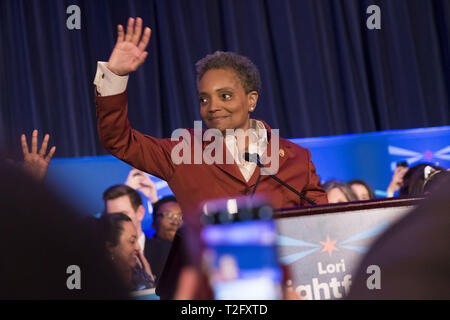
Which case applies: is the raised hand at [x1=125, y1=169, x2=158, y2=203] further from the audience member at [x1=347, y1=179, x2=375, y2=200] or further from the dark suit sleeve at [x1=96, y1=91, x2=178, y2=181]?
the dark suit sleeve at [x1=96, y1=91, x2=178, y2=181]

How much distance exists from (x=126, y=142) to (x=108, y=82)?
0.58 ft

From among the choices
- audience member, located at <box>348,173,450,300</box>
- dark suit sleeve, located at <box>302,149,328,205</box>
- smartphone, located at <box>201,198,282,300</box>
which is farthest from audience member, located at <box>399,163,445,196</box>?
audience member, located at <box>348,173,450,300</box>

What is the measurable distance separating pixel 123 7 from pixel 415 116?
2.33m

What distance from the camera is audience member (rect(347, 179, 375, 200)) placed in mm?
3242

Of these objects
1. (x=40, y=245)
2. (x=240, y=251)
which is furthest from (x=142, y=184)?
(x=40, y=245)

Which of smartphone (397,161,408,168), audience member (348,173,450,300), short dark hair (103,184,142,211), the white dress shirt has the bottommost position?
smartphone (397,161,408,168)

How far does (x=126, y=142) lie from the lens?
5.05 feet

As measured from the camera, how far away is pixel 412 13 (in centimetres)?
428

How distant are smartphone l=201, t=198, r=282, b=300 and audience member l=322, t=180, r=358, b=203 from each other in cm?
257

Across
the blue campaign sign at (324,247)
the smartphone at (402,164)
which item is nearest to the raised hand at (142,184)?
the smartphone at (402,164)

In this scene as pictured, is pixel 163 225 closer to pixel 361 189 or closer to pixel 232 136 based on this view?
pixel 361 189

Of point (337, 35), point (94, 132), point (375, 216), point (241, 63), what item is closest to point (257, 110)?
point (337, 35)

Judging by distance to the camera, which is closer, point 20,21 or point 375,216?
point 375,216
